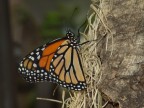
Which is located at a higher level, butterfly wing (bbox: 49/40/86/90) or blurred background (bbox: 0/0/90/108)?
blurred background (bbox: 0/0/90/108)

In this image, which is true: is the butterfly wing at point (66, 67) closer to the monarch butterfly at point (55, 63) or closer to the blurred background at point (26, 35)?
the monarch butterfly at point (55, 63)

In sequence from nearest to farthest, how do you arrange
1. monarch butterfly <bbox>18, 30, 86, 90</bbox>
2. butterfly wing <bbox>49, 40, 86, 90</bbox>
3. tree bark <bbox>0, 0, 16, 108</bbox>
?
butterfly wing <bbox>49, 40, 86, 90</bbox> < monarch butterfly <bbox>18, 30, 86, 90</bbox> < tree bark <bbox>0, 0, 16, 108</bbox>

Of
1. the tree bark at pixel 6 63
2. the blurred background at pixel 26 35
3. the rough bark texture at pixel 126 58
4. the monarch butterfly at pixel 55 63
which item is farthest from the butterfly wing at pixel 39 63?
the tree bark at pixel 6 63

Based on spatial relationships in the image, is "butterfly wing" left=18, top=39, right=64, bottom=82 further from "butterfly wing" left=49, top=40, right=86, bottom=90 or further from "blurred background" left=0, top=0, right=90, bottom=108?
"blurred background" left=0, top=0, right=90, bottom=108

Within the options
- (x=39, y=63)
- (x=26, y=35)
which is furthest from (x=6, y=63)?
(x=26, y=35)

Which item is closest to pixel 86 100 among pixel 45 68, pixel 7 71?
pixel 45 68

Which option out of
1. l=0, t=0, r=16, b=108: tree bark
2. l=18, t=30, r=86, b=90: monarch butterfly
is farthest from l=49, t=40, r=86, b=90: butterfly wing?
l=0, t=0, r=16, b=108: tree bark

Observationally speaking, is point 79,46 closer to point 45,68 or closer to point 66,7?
point 45,68
